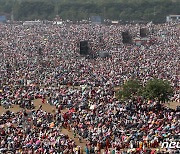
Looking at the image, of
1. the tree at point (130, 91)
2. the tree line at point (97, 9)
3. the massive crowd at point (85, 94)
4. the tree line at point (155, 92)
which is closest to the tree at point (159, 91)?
the tree line at point (155, 92)

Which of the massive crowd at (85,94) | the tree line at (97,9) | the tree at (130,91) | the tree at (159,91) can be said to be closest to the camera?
the massive crowd at (85,94)

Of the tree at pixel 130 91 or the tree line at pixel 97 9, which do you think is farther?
the tree line at pixel 97 9

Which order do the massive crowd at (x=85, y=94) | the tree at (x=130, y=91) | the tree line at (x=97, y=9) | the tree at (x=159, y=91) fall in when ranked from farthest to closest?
1. the tree line at (x=97, y=9)
2. the tree at (x=130, y=91)
3. the tree at (x=159, y=91)
4. the massive crowd at (x=85, y=94)

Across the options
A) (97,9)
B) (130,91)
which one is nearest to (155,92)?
(130,91)

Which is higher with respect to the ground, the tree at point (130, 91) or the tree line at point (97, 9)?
the tree line at point (97, 9)

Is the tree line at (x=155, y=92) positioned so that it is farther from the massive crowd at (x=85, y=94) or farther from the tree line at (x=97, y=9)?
the tree line at (x=97, y=9)

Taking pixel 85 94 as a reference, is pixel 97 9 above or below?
above

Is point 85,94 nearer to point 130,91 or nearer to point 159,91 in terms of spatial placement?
point 130,91
